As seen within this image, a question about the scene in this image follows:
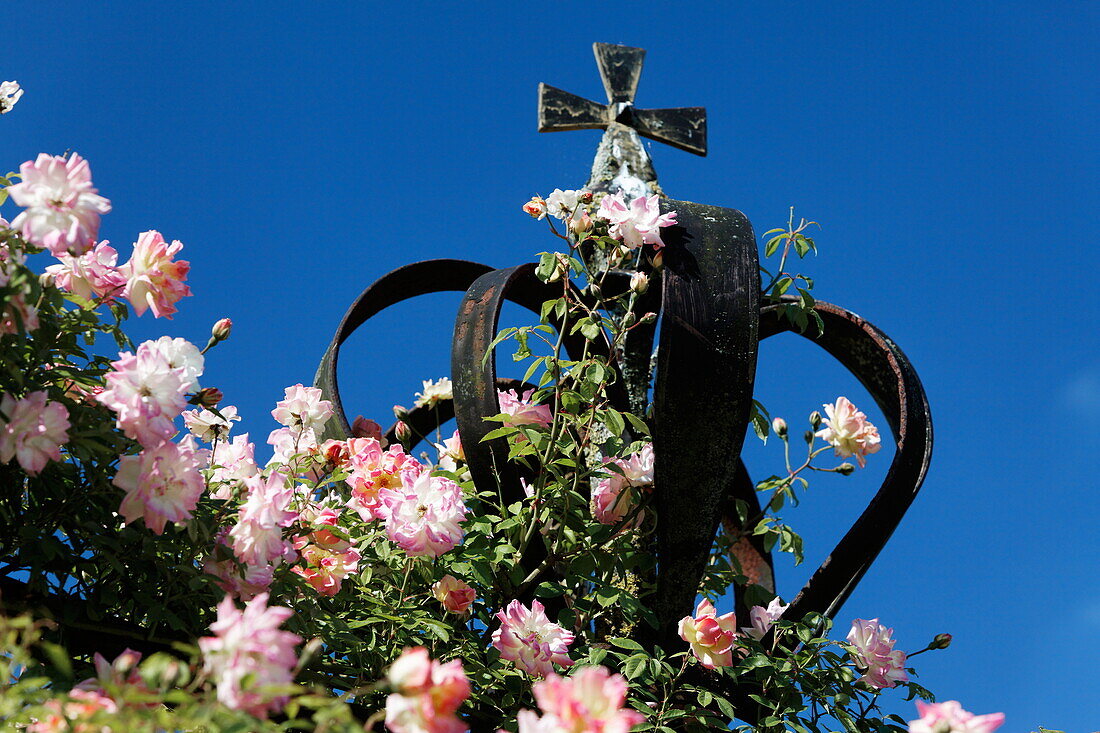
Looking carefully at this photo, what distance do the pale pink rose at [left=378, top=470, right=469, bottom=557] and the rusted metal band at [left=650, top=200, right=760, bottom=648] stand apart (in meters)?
0.37

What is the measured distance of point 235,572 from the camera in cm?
160

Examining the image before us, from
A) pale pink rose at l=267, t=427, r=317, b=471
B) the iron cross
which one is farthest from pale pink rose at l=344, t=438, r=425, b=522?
the iron cross

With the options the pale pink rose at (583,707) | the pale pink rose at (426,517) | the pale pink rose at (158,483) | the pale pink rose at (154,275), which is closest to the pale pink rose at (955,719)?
the pale pink rose at (583,707)

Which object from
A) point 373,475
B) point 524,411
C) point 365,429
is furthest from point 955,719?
point 365,429

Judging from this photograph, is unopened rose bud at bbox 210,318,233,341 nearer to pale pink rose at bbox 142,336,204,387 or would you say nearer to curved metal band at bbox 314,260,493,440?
pale pink rose at bbox 142,336,204,387

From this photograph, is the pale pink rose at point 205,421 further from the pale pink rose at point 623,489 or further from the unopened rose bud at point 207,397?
the pale pink rose at point 623,489

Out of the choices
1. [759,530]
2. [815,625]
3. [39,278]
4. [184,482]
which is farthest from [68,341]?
[815,625]

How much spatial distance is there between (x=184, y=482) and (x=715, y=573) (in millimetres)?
1204

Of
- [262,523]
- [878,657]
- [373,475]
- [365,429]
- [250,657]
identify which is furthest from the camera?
[365,429]

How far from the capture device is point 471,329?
211 centimetres

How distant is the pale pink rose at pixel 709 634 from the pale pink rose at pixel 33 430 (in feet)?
3.53

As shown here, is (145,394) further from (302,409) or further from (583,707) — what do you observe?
(302,409)

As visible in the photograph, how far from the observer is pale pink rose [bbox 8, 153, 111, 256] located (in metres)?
1.34

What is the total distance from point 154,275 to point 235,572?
18.8 inches
